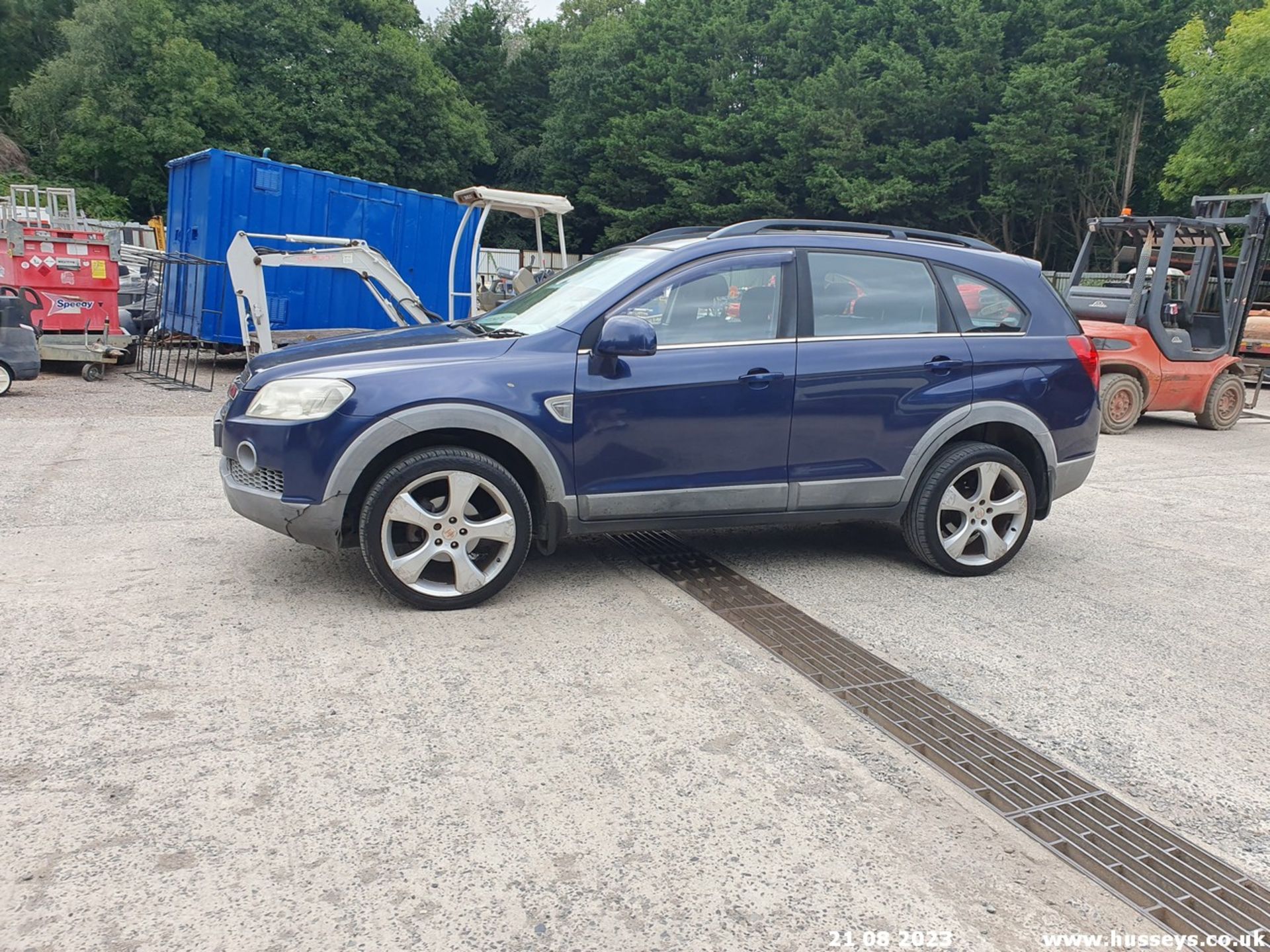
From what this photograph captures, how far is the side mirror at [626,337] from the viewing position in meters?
4.43

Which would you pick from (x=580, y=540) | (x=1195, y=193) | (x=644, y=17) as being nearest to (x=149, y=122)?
(x=644, y=17)

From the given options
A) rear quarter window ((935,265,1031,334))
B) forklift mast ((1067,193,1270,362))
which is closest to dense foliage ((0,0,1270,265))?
forklift mast ((1067,193,1270,362))

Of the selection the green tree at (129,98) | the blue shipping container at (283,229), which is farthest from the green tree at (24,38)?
the blue shipping container at (283,229)

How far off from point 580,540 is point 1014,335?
2688 millimetres

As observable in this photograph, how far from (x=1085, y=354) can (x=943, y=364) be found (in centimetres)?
95

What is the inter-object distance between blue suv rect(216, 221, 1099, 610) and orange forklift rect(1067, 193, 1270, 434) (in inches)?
263

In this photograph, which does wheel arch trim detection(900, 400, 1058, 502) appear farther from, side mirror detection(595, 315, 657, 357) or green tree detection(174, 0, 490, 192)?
green tree detection(174, 0, 490, 192)

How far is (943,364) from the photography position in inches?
202

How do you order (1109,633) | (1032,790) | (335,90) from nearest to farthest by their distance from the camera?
1. (1032,790)
2. (1109,633)
3. (335,90)

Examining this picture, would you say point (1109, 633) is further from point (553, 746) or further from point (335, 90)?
point (335, 90)

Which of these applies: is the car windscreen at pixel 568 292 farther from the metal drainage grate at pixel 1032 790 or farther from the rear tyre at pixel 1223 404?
the rear tyre at pixel 1223 404

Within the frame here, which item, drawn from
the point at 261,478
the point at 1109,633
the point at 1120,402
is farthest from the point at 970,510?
the point at 1120,402

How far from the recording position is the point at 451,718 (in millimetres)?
3453

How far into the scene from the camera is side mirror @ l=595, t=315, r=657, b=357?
4.43m
